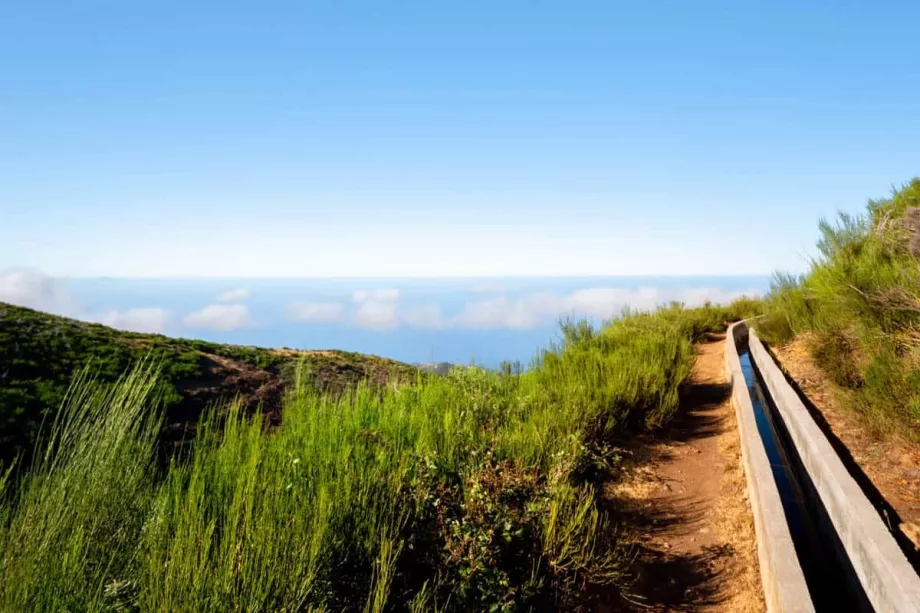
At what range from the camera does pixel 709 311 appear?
1941 cm

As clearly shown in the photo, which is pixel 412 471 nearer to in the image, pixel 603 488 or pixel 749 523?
pixel 603 488

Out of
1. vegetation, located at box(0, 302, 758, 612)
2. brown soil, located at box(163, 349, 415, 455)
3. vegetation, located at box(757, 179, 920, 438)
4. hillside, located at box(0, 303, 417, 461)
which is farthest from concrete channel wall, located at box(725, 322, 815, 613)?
brown soil, located at box(163, 349, 415, 455)

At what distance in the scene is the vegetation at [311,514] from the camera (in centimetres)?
253

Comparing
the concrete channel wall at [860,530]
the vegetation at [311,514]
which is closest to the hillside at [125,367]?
the vegetation at [311,514]

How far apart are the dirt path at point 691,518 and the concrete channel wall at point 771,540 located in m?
0.17

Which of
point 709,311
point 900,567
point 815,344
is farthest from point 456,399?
point 709,311

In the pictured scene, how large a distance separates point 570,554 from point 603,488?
207 centimetres

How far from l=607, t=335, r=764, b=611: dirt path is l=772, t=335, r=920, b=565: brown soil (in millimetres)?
1169

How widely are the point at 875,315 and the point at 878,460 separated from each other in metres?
2.62

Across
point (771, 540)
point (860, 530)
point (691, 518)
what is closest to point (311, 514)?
point (771, 540)

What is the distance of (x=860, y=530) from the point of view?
4.17 metres

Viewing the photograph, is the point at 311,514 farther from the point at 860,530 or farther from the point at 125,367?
the point at 125,367

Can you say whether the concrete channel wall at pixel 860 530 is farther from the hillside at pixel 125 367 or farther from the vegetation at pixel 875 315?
the hillside at pixel 125 367

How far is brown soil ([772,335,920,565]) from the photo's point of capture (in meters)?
5.30
